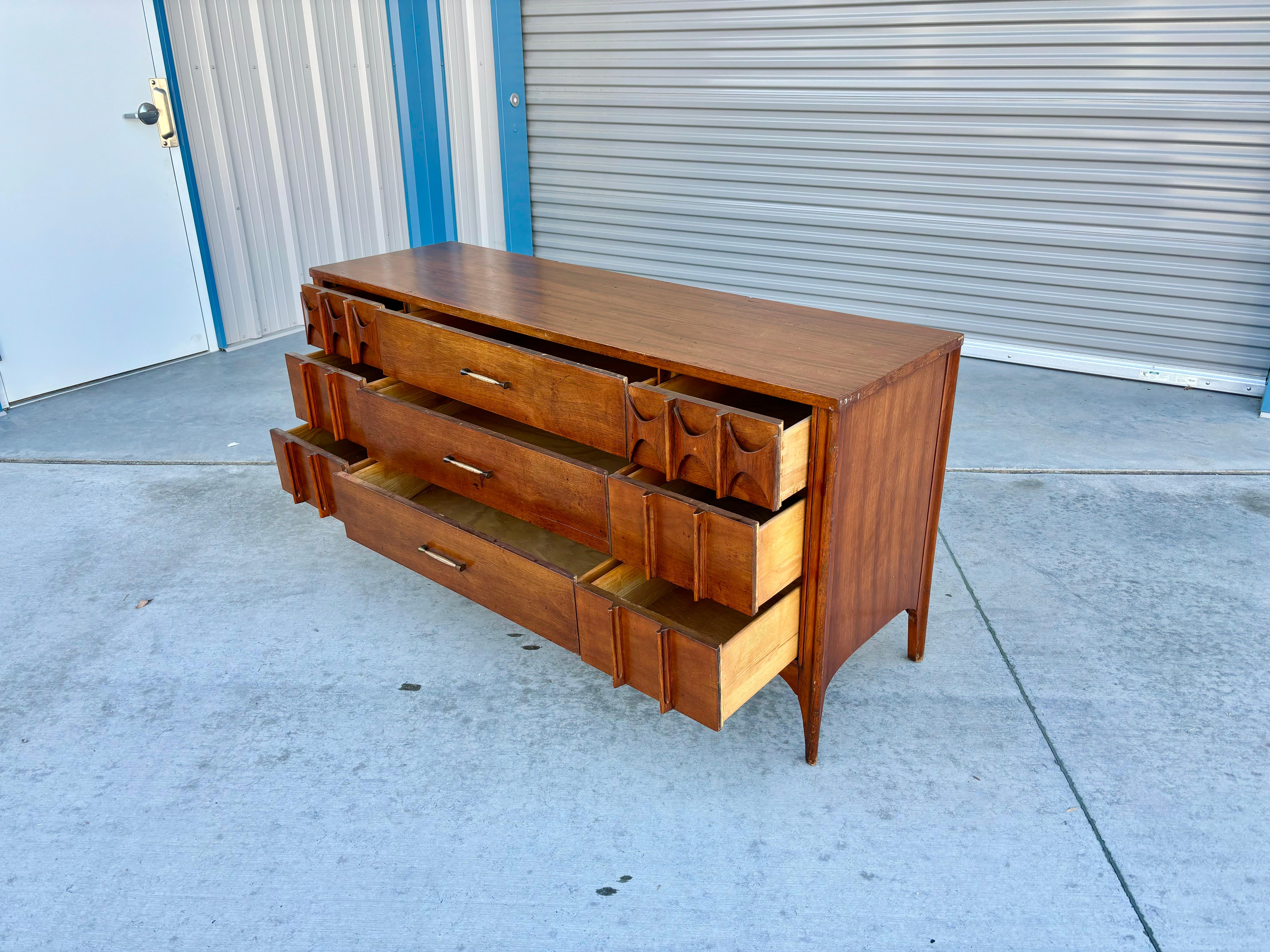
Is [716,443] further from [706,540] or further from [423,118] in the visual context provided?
[423,118]

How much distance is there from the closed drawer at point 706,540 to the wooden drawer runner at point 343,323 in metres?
0.84

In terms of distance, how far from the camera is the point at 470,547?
187 centimetres

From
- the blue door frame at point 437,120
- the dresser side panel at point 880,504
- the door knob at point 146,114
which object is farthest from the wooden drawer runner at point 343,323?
the blue door frame at point 437,120

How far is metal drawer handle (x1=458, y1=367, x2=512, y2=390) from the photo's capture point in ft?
5.82

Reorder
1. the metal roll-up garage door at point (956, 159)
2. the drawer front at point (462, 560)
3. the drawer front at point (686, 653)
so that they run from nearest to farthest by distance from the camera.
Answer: the drawer front at point (686, 653) → the drawer front at point (462, 560) → the metal roll-up garage door at point (956, 159)

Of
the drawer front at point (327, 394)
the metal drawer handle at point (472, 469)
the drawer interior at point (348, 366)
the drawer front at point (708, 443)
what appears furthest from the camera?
the drawer interior at point (348, 366)

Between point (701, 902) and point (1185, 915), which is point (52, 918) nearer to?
point (701, 902)

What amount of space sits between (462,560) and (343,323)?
0.69m

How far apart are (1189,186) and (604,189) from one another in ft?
8.54

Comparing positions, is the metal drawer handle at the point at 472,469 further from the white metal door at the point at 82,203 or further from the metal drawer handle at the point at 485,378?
the white metal door at the point at 82,203

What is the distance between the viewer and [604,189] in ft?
15.0

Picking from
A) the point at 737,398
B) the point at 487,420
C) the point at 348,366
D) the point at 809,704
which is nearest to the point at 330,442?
the point at 348,366

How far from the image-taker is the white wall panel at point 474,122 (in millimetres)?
4488

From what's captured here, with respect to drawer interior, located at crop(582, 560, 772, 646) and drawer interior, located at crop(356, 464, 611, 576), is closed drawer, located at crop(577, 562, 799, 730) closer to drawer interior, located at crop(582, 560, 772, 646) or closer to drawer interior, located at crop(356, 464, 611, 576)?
drawer interior, located at crop(582, 560, 772, 646)
